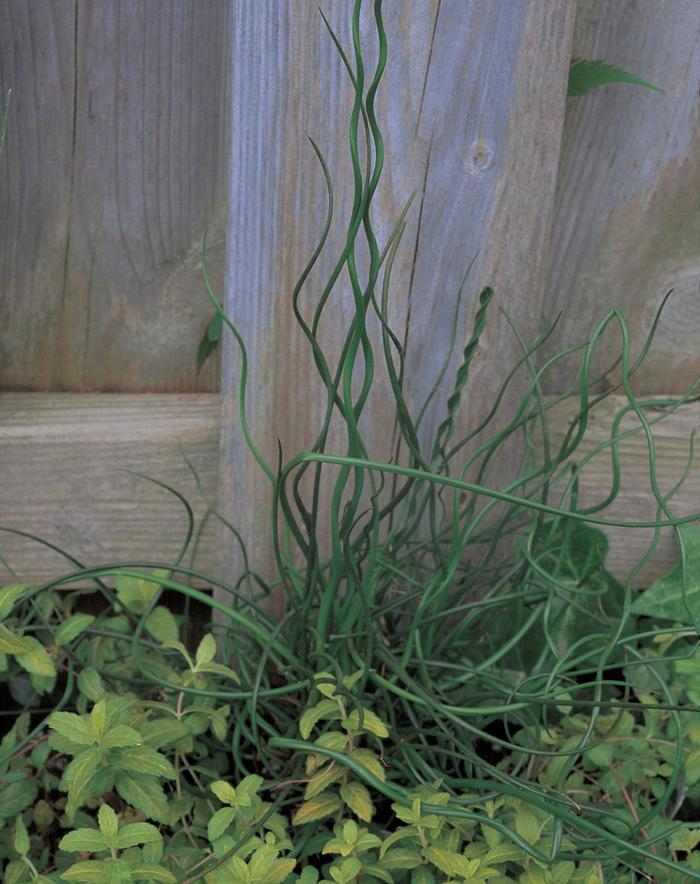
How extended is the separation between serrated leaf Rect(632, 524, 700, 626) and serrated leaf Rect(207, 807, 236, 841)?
2.00 ft

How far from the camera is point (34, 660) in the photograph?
2.52 ft

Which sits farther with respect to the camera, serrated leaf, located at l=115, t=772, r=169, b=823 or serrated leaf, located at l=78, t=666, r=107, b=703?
serrated leaf, located at l=78, t=666, r=107, b=703

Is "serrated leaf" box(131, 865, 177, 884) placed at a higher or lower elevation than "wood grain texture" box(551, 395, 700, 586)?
lower

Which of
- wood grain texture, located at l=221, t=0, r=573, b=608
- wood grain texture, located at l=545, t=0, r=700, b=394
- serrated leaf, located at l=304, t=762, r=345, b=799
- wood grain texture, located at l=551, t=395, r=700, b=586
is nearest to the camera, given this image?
serrated leaf, located at l=304, t=762, r=345, b=799

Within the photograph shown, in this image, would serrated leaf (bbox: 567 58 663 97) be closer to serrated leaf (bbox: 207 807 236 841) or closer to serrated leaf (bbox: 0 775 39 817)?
serrated leaf (bbox: 207 807 236 841)

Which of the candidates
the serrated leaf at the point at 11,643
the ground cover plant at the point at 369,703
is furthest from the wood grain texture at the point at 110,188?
the serrated leaf at the point at 11,643

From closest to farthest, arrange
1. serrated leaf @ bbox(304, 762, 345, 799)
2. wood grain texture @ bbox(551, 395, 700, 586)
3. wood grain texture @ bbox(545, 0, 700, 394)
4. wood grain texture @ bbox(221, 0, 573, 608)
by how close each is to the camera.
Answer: serrated leaf @ bbox(304, 762, 345, 799) → wood grain texture @ bbox(221, 0, 573, 608) → wood grain texture @ bbox(545, 0, 700, 394) → wood grain texture @ bbox(551, 395, 700, 586)

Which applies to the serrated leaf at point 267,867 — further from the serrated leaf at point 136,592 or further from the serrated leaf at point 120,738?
the serrated leaf at point 136,592

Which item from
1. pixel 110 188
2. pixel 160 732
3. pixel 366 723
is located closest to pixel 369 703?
pixel 366 723

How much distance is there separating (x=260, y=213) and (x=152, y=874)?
0.66m

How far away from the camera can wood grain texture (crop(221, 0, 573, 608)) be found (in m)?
0.91

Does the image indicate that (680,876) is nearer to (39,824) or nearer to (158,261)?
(39,824)

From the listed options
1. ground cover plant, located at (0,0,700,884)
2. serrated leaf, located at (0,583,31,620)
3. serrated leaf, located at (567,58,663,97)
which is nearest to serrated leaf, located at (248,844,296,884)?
ground cover plant, located at (0,0,700,884)

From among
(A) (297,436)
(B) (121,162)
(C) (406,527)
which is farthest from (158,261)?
(C) (406,527)
